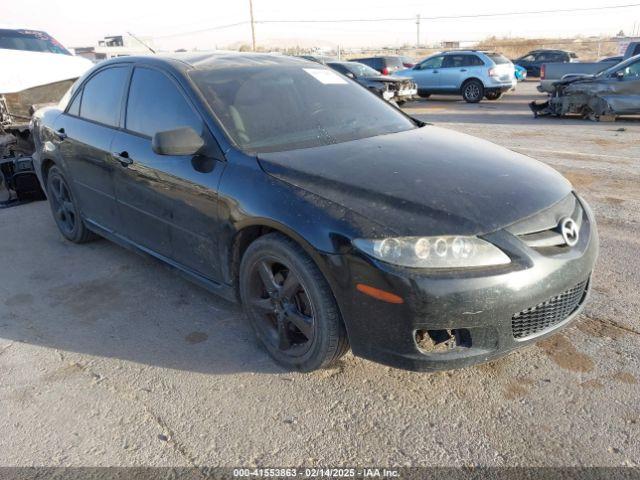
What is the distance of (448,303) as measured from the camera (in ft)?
7.70

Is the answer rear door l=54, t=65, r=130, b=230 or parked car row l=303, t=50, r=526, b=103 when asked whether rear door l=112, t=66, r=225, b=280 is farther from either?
parked car row l=303, t=50, r=526, b=103

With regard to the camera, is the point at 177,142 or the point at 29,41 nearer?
the point at 177,142

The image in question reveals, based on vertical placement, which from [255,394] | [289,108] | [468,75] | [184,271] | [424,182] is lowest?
[255,394]

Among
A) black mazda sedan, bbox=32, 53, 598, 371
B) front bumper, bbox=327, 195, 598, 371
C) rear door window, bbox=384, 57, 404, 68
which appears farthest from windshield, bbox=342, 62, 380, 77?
front bumper, bbox=327, 195, 598, 371

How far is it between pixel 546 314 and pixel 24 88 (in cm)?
809

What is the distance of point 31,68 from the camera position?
27.1 ft

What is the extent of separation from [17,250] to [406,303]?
4183 millimetres

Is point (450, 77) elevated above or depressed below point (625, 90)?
above

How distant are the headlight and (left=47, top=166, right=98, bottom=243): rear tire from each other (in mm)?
3384

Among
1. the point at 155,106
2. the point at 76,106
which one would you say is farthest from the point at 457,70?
the point at 155,106

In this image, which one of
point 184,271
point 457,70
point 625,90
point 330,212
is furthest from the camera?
point 457,70

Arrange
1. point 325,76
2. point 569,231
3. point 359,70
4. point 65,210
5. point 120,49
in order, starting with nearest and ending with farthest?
point 569,231 < point 325,76 < point 65,210 < point 359,70 < point 120,49

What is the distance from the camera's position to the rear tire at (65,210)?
4863 millimetres

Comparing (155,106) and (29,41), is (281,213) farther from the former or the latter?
(29,41)
